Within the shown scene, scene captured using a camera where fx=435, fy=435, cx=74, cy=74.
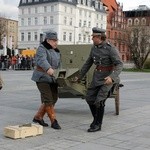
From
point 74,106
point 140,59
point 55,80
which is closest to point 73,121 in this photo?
point 55,80

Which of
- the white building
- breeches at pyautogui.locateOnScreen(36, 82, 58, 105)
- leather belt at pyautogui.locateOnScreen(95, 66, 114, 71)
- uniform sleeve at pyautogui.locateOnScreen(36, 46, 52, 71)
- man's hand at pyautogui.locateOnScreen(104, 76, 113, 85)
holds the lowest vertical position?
breeches at pyautogui.locateOnScreen(36, 82, 58, 105)

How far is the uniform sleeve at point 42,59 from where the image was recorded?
782 centimetres

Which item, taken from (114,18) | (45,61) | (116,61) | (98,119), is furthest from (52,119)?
(114,18)

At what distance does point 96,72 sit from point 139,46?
4035cm

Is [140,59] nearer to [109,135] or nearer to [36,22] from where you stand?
[109,135]

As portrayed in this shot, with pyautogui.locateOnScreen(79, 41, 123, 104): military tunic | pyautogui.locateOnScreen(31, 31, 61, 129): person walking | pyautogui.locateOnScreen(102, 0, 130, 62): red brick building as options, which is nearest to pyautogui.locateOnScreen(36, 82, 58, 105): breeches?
pyautogui.locateOnScreen(31, 31, 61, 129): person walking

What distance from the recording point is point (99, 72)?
8.07 m

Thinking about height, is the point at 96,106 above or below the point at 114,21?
below

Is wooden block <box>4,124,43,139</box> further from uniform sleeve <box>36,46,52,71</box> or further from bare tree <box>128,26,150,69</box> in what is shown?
bare tree <box>128,26,150,69</box>

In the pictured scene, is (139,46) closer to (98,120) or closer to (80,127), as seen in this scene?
(80,127)

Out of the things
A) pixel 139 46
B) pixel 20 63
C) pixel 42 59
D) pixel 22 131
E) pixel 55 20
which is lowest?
pixel 20 63

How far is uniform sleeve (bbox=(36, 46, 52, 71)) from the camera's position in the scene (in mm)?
7816

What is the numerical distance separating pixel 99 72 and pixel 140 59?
39617 mm

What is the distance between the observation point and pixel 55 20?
102m
